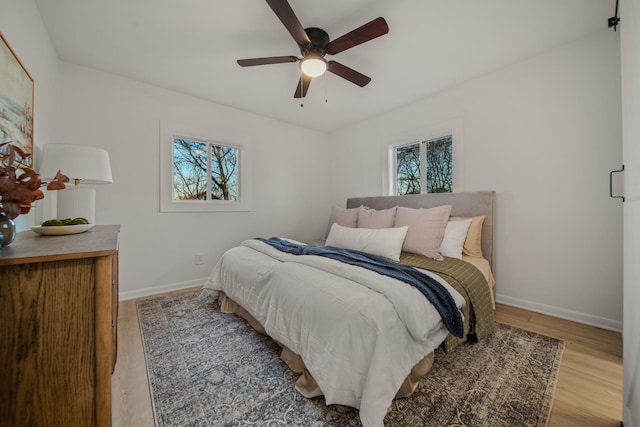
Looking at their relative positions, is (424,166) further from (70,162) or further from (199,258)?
(70,162)

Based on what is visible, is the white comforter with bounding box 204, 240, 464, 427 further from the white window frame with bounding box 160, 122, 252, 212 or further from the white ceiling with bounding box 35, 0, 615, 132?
the white window frame with bounding box 160, 122, 252, 212

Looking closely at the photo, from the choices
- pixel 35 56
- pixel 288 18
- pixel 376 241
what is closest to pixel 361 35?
pixel 288 18

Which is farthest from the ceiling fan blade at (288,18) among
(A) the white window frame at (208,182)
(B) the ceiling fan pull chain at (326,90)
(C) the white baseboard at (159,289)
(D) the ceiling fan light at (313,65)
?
(C) the white baseboard at (159,289)

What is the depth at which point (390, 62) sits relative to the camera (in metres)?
2.45

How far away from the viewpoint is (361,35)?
170cm

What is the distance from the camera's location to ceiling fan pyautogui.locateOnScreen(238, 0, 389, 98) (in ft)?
5.17

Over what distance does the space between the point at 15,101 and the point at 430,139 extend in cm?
365

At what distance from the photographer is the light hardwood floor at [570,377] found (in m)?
1.22

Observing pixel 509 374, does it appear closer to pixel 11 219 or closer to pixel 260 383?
pixel 260 383

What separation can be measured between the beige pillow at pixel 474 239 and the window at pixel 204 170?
3.01 metres

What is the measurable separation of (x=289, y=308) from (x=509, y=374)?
138 cm

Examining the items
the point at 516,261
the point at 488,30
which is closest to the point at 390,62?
the point at 488,30

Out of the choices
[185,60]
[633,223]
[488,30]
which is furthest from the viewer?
[185,60]

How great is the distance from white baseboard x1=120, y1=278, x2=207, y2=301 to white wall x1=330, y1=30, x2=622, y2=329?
355cm
